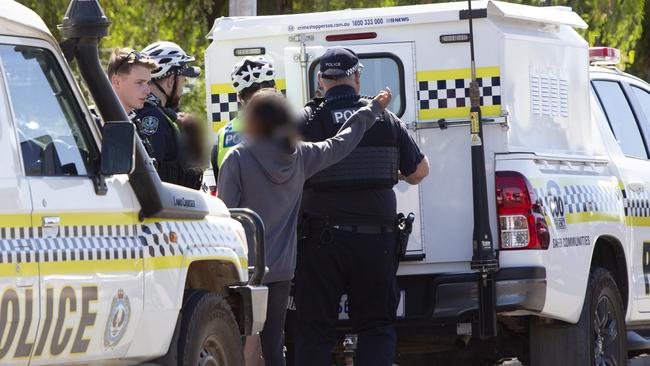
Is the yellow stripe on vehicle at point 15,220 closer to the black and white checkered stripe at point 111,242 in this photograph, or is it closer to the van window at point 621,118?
the black and white checkered stripe at point 111,242

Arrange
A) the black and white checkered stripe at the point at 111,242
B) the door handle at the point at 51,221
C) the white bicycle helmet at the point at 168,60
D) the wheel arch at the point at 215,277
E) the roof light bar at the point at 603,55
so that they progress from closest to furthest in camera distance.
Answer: the black and white checkered stripe at the point at 111,242 < the door handle at the point at 51,221 < the wheel arch at the point at 215,277 < the white bicycle helmet at the point at 168,60 < the roof light bar at the point at 603,55

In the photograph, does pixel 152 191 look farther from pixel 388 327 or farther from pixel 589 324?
pixel 589 324

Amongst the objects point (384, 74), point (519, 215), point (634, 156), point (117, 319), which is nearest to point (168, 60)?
point (384, 74)

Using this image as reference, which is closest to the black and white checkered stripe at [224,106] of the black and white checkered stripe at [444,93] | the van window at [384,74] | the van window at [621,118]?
the van window at [384,74]

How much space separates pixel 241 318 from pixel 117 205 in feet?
4.87

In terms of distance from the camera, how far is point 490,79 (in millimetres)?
8648

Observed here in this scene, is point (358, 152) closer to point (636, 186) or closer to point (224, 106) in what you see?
point (224, 106)

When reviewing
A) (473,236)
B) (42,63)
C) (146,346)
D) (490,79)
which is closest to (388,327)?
(473,236)

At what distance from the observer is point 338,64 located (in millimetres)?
8047

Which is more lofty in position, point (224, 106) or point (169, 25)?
point (169, 25)

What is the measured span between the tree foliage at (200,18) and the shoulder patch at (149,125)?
11297mm

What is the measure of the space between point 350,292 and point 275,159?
1.09 metres

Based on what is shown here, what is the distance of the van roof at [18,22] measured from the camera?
5.42 meters

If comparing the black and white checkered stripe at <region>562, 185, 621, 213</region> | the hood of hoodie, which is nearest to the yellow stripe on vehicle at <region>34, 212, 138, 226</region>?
the hood of hoodie
